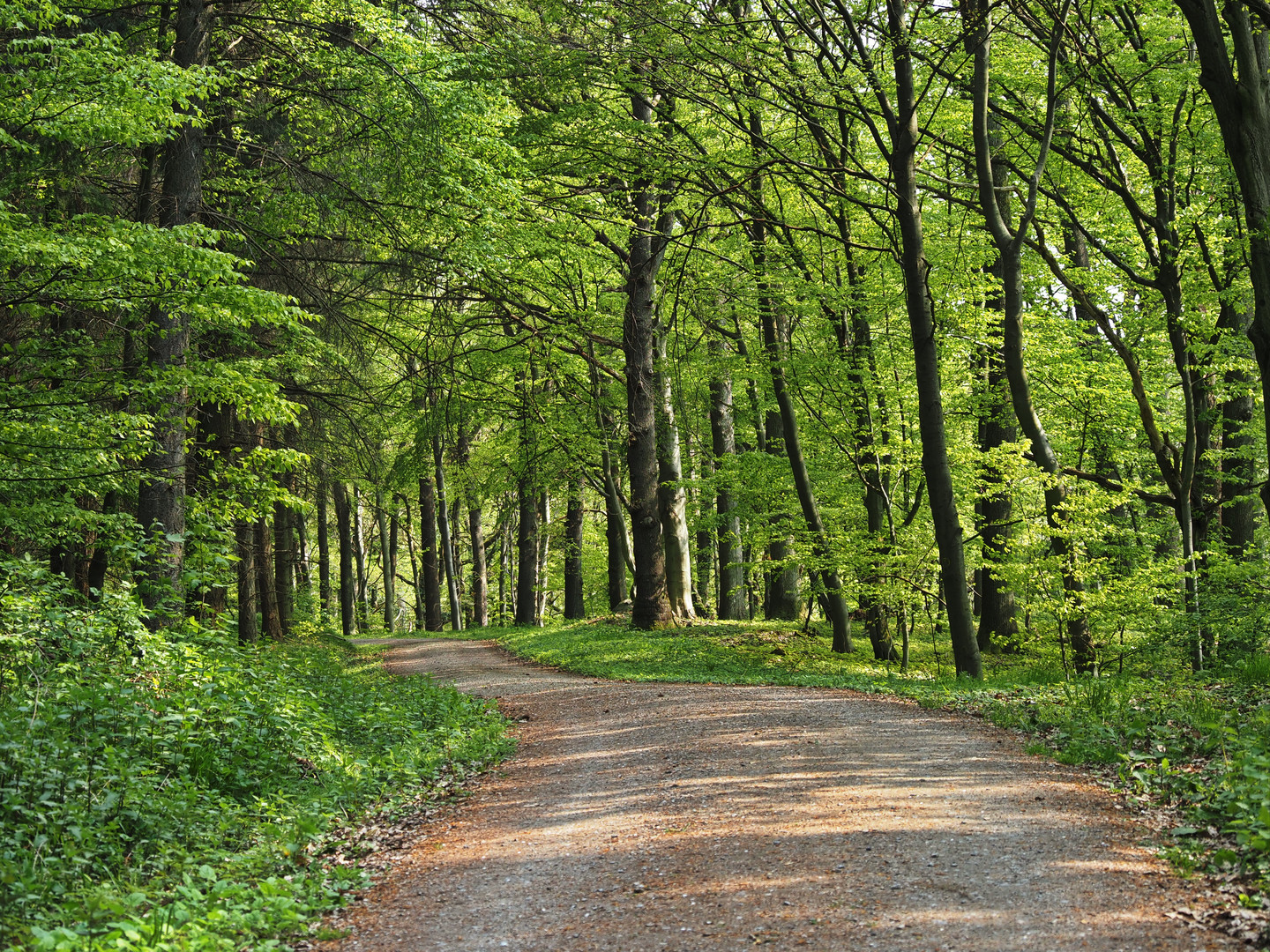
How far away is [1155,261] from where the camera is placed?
14.3 metres

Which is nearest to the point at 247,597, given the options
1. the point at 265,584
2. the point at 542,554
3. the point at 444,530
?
the point at 265,584

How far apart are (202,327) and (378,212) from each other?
3257 mm

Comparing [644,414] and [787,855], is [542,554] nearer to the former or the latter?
[644,414]

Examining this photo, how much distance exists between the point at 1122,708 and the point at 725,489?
1241 centimetres

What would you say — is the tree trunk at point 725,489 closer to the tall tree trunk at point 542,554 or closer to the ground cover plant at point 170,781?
the tall tree trunk at point 542,554

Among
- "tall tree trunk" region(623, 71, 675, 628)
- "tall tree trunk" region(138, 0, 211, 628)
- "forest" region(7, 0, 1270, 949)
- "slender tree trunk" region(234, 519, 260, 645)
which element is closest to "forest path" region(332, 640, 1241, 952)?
"forest" region(7, 0, 1270, 949)

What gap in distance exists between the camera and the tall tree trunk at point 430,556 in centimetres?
3119

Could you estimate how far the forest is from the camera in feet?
23.5

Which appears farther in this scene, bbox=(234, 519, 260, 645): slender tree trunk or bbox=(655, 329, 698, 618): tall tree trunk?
bbox=(655, 329, 698, 618): tall tree trunk

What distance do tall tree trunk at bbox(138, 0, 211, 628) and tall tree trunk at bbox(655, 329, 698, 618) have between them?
11.1 m

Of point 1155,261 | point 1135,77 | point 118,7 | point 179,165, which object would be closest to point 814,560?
point 1155,261

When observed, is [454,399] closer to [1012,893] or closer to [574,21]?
[574,21]

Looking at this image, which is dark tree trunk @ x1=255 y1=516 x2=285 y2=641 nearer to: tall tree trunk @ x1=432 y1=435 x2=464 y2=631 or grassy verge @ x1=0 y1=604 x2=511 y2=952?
tall tree trunk @ x1=432 y1=435 x2=464 y2=631

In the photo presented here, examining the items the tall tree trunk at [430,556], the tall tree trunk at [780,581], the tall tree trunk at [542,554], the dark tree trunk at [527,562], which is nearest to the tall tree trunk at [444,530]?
the tall tree trunk at [430,556]
